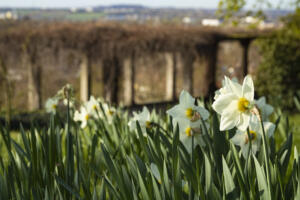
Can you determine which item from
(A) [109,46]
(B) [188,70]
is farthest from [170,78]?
(A) [109,46]

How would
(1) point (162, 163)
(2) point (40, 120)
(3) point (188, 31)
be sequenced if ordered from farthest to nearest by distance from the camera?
(3) point (188, 31) < (2) point (40, 120) < (1) point (162, 163)

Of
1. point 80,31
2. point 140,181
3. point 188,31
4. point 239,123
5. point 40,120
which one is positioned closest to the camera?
point 239,123

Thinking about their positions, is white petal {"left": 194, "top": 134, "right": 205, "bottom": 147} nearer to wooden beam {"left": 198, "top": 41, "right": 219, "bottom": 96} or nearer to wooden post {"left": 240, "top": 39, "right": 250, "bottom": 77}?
wooden beam {"left": 198, "top": 41, "right": 219, "bottom": 96}

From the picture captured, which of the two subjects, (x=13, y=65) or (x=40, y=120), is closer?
(x=40, y=120)

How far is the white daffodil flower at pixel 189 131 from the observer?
1932mm

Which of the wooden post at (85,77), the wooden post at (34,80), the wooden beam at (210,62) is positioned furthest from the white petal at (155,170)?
the wooden beam at (210,62)

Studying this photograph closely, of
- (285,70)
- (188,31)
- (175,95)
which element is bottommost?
(175,95)

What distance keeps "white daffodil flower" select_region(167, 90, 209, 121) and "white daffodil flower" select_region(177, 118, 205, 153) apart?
2 cm

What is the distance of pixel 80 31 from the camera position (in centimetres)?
888

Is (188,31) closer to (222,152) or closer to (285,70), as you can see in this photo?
(285,70)

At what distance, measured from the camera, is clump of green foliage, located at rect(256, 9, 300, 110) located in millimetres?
8984

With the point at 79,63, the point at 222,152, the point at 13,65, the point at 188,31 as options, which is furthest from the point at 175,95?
the point at 222,152

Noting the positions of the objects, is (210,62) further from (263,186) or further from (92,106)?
(263,186)

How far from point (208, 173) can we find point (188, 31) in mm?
8197
